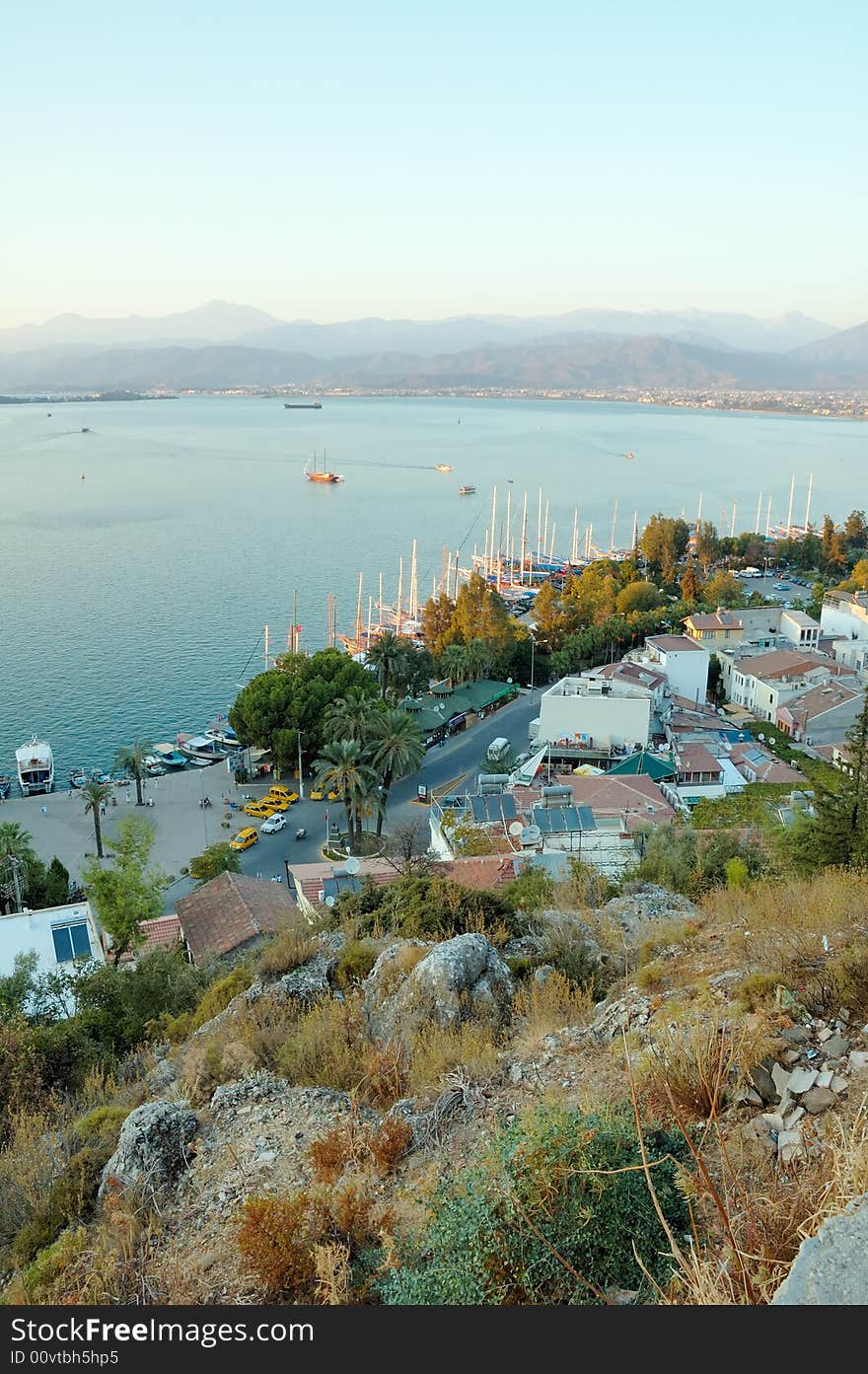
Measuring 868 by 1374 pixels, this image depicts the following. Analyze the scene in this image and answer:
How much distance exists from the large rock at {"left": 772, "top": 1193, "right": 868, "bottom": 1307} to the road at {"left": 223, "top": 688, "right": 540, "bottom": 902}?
17.8 m

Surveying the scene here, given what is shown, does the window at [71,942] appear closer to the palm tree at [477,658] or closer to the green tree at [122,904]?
the green tree at [122,904]

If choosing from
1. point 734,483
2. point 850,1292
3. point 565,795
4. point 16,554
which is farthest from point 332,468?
point 850,1292

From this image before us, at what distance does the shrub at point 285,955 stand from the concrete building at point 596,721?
1750 cm

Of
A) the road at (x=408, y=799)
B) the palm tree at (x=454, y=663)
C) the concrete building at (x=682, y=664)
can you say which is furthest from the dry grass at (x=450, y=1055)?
the palm tree at (x=454, y=663)

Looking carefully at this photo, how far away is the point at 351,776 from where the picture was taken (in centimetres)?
2030

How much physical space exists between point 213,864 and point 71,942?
5121mm

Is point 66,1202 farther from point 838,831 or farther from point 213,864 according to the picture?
point 213,864

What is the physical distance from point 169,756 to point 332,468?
3583 inches

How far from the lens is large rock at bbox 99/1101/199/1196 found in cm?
490

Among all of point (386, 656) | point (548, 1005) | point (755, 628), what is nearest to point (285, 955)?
point (548, 1005)

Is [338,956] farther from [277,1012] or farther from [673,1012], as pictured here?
[673,1012]

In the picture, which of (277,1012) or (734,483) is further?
(734,483)

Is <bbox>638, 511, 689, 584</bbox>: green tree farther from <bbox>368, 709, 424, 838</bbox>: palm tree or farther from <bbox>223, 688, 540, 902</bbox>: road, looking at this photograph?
<bbox>368, 709, 424, 838</bbox>: palm tree

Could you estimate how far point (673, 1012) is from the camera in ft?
16.3
